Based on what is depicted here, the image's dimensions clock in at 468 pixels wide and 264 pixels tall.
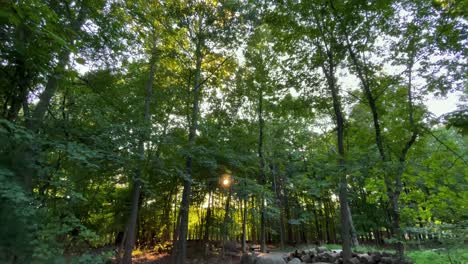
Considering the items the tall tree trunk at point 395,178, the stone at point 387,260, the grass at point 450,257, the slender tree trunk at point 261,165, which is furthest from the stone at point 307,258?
the tall tree trunk at point 395,178

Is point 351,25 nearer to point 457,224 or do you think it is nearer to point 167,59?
point 457,224

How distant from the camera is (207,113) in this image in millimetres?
8844

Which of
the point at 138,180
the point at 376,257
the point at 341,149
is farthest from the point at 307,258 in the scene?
the point at 138,180

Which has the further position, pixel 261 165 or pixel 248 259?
pixel 261 165

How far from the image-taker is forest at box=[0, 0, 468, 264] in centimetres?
265

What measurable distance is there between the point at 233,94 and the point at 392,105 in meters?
5.14

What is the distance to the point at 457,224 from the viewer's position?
3080 mm

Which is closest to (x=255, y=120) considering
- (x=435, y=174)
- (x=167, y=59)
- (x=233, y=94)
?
(x=233, y=94)

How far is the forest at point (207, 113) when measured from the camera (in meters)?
2.65

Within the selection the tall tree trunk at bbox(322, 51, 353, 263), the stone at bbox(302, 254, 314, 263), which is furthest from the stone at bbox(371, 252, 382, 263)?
the stone at bbox(302, 254, 314, 263)

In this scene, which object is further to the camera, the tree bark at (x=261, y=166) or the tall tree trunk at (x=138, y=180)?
the tree bark at (x=261, y=166)

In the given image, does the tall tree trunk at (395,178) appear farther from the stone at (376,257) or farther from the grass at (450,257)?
the stone at (376,257)

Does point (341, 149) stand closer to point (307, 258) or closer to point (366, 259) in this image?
point (366, 259)

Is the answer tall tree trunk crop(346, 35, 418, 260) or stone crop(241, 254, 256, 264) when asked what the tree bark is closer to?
stone crop(241, 254, 256, 264)
